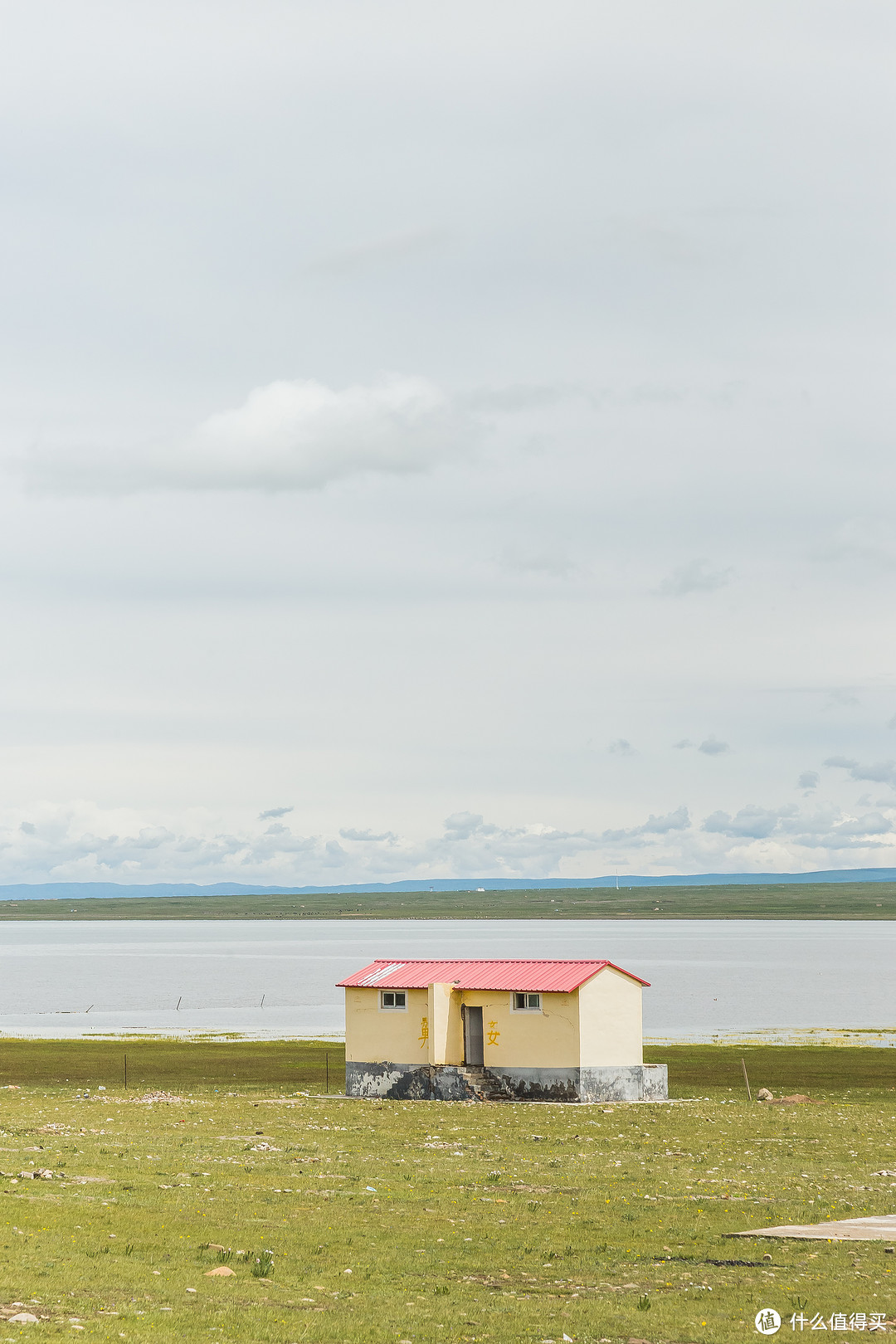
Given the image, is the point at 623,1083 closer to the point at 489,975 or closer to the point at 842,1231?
the point at 489,975

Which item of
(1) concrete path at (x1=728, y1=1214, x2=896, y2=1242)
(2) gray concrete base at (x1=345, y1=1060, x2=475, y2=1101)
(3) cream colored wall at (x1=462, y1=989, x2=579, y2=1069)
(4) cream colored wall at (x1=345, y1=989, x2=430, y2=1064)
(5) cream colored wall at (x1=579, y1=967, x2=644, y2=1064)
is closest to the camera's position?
(1) concrete path at (x1=728, y1=1214, x2=896, y2=1242)

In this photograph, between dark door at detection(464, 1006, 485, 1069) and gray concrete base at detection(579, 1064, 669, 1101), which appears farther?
dark door at detection(464, 1006, 485, 1069)

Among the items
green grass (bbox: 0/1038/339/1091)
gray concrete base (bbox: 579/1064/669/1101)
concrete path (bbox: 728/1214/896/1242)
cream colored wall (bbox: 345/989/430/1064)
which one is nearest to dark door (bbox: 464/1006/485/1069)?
cream colored wall (bbox: 345/989/430/1064)

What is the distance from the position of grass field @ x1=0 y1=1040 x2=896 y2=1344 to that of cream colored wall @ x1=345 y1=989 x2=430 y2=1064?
4.96 meters

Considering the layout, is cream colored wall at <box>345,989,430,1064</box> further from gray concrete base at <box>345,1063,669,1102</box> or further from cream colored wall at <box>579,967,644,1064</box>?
cream colored wall at <box>579,967,644,1064</box>

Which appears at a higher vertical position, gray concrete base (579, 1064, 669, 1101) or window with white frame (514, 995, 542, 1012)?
window with white frame (514, 995, 542, 1012)

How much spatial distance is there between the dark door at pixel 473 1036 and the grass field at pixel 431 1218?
5365mm

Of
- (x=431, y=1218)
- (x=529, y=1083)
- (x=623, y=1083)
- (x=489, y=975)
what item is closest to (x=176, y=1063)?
(x=489, y=975)

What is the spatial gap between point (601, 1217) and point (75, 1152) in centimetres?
1513

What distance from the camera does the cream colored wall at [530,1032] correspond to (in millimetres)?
52375

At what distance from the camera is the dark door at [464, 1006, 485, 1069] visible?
54.7m

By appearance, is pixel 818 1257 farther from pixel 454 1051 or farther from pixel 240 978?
pixel 240 978

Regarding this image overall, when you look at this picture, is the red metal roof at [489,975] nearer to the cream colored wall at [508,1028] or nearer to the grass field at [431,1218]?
the cream colored wall at [508,1028]

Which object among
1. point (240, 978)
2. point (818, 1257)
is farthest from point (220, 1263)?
point (240, 978)
